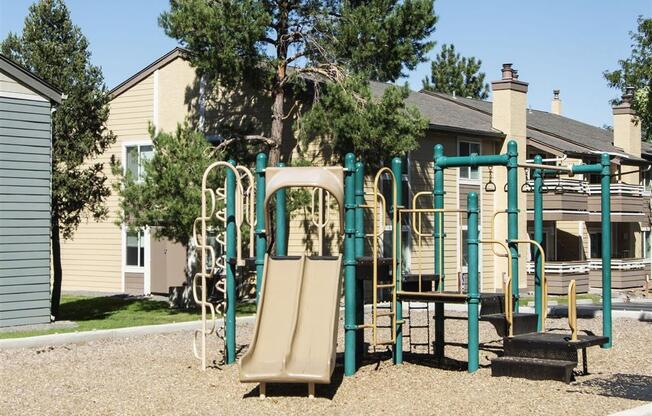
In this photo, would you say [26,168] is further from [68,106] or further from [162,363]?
[162,363]

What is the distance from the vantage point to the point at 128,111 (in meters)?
30.8

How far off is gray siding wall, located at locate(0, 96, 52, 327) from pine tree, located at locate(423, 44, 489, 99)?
51.9 metres

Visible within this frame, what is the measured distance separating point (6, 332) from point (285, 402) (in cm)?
921

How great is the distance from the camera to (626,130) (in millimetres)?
41031

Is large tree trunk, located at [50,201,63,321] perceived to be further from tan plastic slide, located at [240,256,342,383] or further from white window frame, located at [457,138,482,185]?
white window frame, located at [457,138,482,185]

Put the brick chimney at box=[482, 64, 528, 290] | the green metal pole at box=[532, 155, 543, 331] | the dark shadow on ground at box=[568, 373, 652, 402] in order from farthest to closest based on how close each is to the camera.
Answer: the brick chimney at box=[482, 64, 528, 290] → the green metal pole at box=[532, 155, 543, 331] → the dark shadow on ground at box=[568, 373, 652, 402]

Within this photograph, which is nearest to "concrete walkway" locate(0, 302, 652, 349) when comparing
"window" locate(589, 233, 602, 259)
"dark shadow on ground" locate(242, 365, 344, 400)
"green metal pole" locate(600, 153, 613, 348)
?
"green metal pole" locate(600, 153, 613, 348)

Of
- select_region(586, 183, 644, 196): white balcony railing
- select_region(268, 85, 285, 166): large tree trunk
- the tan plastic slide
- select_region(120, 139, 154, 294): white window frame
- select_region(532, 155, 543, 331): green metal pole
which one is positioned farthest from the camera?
select_region(586, 183, 644, 196): white balcony railing

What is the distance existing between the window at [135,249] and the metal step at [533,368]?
67.2 feet

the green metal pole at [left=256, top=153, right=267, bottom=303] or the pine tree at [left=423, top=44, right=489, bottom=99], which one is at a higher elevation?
the pine tree at [left=423, top=44, right=489, bottom=99]

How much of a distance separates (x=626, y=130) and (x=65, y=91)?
89.6ft

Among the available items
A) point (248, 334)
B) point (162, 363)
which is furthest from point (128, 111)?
point (162, 363)

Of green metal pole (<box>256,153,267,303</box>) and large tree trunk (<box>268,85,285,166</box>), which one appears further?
large tree trunk (<box>268,85,285,166</box>)

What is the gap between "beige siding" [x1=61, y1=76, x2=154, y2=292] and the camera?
30.4m
